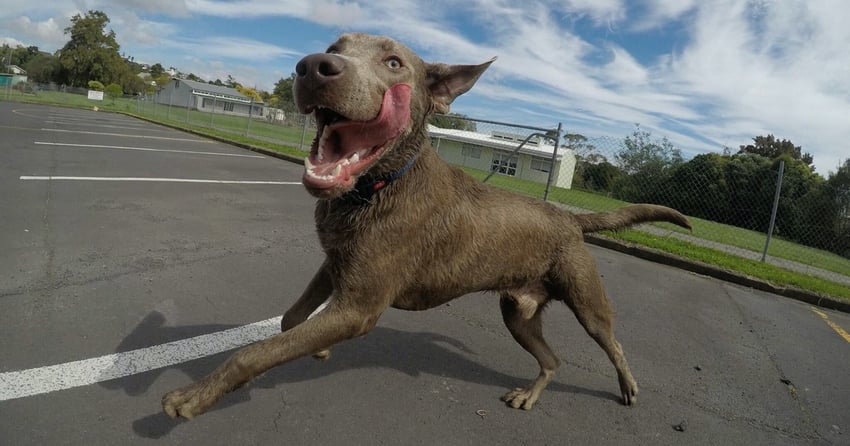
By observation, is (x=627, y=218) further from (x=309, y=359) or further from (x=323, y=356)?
(x=309, y=359)

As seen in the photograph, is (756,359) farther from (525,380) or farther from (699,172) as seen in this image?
(699,172)

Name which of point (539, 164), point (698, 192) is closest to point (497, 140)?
point (539, 164)

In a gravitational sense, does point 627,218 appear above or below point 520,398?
above

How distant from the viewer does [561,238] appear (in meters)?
3.25

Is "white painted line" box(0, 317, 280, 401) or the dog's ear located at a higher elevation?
the dog's ear

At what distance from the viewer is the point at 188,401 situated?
207cm

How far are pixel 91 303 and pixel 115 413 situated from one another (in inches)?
59.2

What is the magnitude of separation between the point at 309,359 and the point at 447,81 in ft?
6.62

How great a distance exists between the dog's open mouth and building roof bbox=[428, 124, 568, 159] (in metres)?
9.23

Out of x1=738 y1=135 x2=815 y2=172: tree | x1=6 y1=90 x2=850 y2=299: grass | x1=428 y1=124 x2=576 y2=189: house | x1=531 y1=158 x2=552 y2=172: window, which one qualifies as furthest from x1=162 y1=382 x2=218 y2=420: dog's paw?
x1=738 y1=135 x2=815 y2=172: tree

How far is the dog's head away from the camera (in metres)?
1.99

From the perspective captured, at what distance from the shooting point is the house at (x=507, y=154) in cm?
1191

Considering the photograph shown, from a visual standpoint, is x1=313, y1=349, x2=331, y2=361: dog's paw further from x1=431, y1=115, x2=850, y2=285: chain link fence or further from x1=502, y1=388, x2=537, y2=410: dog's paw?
x1=431, y1=115, x2=850, y2=285: chain link fence

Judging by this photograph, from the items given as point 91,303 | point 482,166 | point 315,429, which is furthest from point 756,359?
point 482,166
